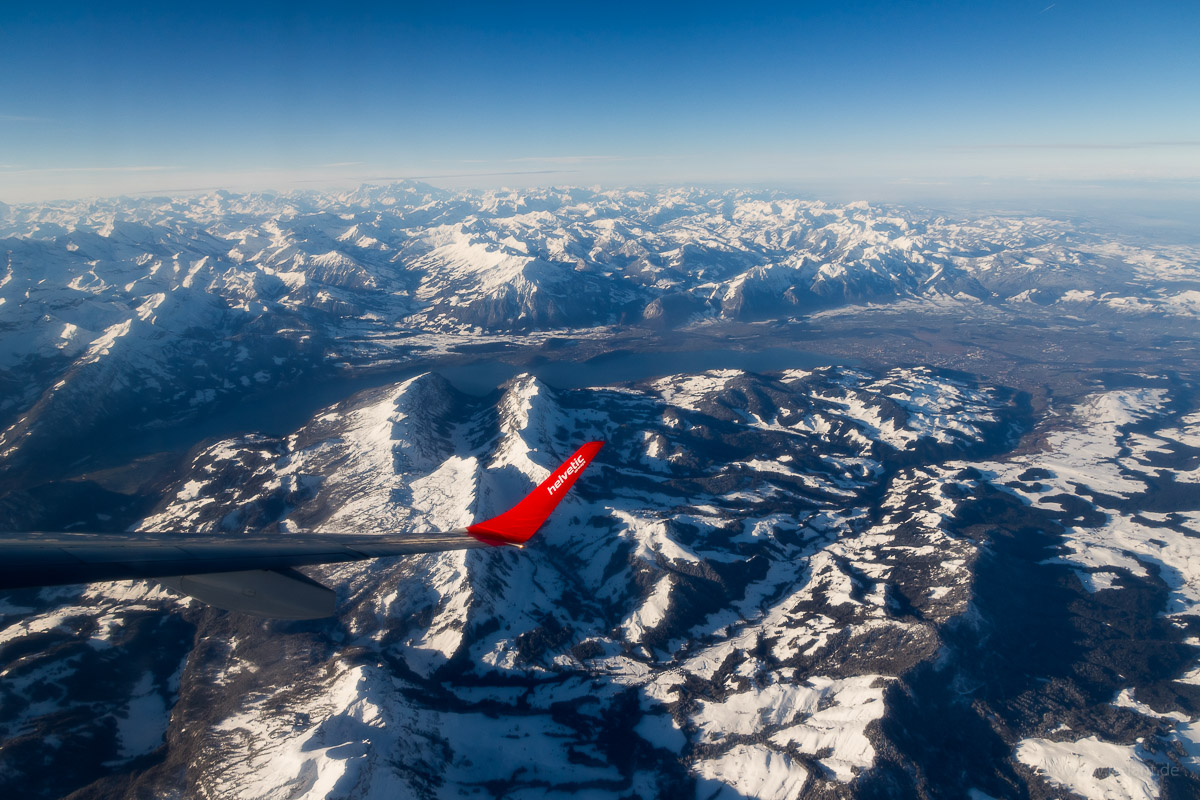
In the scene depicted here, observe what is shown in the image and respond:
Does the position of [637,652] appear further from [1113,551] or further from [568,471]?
[1113,551]

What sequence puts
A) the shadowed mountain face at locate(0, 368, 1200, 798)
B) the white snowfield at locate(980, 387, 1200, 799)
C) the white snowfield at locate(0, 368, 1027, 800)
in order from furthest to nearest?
the white snowfield at locate(980, 387, 1200, 799), the white snowfield at locate(0, 368, 1027, 800), the shadowed mountain face at locate(0, 368, 1200, 798)

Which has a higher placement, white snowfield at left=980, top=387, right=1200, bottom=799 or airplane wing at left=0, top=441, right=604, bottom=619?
airplane wing at left=0, top=441, right=604, bottom=619

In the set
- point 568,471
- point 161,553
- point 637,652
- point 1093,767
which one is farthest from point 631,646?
point 161,553

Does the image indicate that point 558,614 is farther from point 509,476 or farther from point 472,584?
point 509,476

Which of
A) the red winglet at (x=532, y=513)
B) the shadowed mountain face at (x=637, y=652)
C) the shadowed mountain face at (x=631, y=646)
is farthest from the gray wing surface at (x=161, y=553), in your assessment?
the shadowed mountain face at (x=637, y=652)

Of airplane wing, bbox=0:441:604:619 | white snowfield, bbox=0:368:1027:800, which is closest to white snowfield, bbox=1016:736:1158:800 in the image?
white snowfield, bbox=0:368:1027:800

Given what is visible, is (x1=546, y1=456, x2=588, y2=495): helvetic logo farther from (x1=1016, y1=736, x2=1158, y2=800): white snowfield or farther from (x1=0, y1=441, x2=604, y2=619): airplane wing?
(x1=1016, y1=736, x2=1158, y2=800): white snowfield
